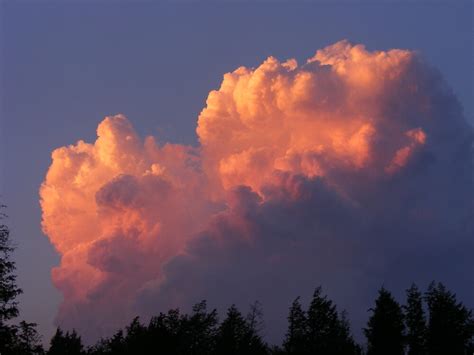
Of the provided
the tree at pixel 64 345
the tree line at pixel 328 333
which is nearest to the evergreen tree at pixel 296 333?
the tree line at pixel 328 333

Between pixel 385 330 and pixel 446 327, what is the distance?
420 inches

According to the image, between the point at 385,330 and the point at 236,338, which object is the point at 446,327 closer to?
the point at 385,330

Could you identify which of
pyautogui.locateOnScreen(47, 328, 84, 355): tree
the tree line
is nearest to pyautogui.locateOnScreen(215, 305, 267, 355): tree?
the tree line

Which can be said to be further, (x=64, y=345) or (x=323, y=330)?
(x=64, y=345)

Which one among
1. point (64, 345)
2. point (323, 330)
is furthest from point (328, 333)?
point (64, 345)

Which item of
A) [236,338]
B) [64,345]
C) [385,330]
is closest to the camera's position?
[385,330]

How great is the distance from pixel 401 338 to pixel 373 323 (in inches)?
153

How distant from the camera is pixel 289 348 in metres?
90.4

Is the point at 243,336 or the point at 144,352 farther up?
the point at 243,336

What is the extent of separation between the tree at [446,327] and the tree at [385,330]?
629 cm

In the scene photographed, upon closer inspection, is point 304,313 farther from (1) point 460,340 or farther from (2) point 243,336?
(1) point 460,340

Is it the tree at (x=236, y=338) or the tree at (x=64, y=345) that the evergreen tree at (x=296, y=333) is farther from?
the tree at (x=64, y=345)

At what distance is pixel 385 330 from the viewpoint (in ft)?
243

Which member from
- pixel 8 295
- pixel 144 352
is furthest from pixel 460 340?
pixel 8 295
